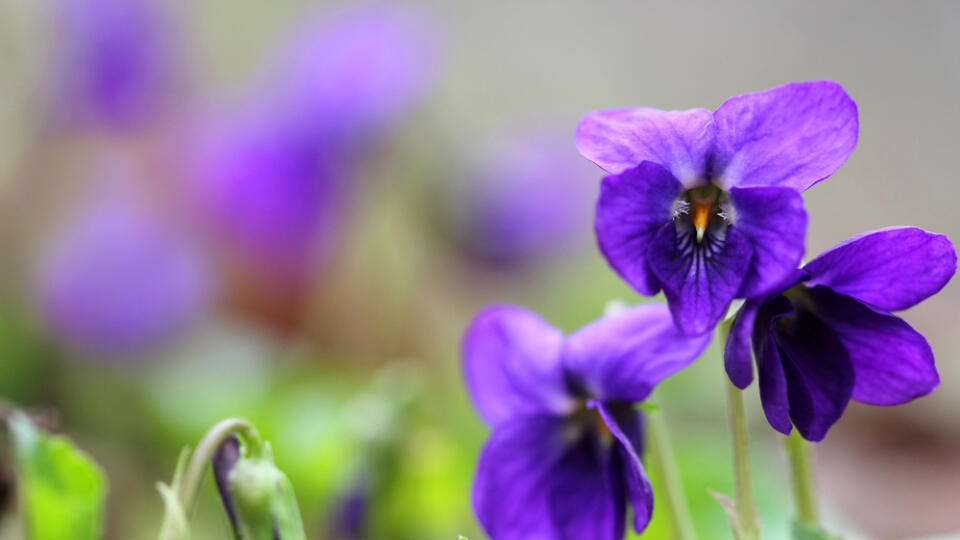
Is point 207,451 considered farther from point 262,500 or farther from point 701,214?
point 701,214

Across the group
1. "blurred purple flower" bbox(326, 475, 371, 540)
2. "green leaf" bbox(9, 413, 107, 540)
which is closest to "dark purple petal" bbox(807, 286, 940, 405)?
"green leaf" bbox(9, 413, 107, 540)

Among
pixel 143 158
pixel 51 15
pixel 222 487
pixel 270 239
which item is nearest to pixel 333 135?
pixel 270 239

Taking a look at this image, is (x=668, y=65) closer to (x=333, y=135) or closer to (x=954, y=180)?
(x=954, y=180)

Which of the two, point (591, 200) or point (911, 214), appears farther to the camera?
point (911, 214)

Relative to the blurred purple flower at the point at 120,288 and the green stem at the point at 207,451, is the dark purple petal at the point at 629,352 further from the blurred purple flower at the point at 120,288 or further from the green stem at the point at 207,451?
the blurred purple flower at the point at 120,288

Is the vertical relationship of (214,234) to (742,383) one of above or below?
below

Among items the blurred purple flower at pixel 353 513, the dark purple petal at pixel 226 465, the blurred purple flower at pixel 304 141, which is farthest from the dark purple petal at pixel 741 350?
the blurred purple flower at pixel 304 141

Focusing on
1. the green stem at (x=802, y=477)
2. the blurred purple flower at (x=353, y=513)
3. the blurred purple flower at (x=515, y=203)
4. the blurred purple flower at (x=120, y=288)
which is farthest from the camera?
the blurred purple flower at (x=515, y=203)
